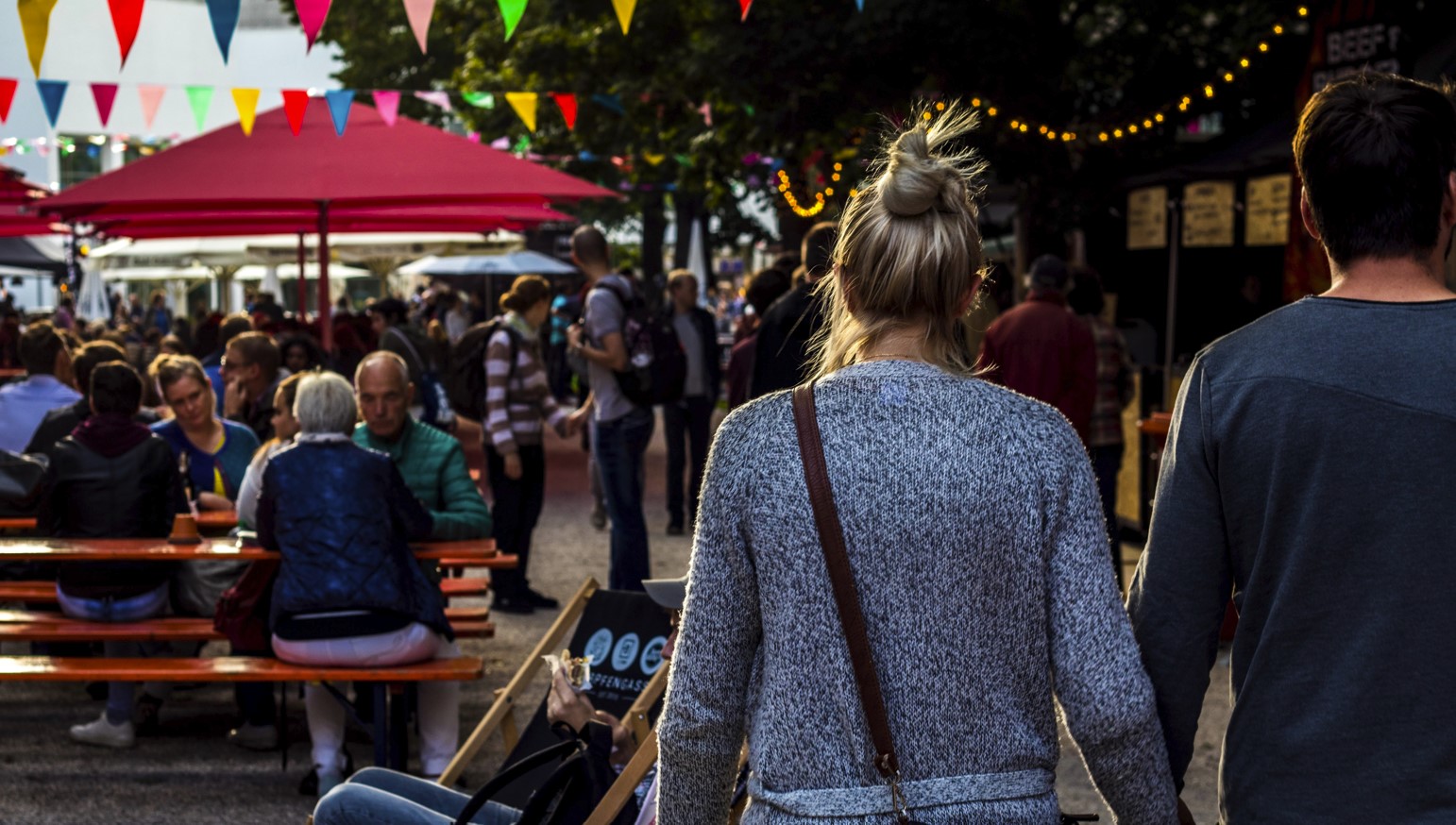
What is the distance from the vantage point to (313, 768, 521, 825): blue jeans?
395 centimetres

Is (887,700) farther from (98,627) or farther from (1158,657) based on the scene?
(98,627)

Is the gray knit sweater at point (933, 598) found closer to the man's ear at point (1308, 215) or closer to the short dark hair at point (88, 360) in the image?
the man's ear at point (1308, 215)

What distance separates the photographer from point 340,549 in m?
5.45

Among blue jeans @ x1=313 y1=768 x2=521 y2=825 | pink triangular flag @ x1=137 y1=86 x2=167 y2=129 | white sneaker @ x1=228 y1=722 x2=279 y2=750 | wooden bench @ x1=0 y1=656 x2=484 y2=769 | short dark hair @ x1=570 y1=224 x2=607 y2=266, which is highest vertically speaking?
pink triangular flag @ x1=137 y1=86 x2=167 y2=129

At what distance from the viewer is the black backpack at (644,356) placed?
8.45 metres

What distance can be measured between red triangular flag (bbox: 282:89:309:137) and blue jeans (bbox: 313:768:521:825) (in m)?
6.32

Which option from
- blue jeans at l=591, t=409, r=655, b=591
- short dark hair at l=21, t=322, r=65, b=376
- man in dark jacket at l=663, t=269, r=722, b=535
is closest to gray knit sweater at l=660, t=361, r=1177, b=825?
blue jeans at l=591, t=409, r=655, b=591

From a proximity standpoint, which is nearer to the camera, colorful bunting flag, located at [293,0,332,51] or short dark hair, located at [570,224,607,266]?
colorful bunting flag, located at [293,0,332,51]

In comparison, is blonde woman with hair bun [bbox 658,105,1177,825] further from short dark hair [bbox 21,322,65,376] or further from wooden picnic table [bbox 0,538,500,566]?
short dark hair [bbox 21,322,65,376]

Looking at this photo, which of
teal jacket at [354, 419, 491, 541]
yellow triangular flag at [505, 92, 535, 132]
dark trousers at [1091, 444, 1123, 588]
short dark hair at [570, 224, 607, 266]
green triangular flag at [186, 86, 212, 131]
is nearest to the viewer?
teal jacket at [354, 419, 491, 541]

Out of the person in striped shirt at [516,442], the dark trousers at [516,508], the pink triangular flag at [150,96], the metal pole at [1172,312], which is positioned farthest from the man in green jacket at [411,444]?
the pink triangular flag at [150,96]

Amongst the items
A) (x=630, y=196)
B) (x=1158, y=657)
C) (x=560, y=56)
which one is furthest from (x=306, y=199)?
(x=630, y=196)

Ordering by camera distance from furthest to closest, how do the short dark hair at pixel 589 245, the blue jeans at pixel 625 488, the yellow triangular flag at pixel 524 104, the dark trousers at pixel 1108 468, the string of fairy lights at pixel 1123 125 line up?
the string of fairy lights at pixel 1123 125 < the yellow triangular flag at pixel 524 104 < the dark trousers at pixel 1108 468 < the short dark hair at pixel 589 245 < the blue jeans at pixel 625 488

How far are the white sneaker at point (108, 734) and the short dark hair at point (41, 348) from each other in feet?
9.20
